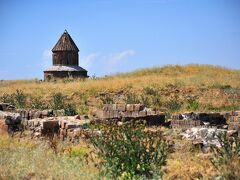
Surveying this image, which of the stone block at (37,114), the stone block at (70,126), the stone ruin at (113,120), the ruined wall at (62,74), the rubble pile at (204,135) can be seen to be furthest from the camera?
the ruined wall at (62,74)

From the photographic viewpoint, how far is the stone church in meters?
44.4

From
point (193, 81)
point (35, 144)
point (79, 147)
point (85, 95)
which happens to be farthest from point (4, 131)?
point (193, 81)

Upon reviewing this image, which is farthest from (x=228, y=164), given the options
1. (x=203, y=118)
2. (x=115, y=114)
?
(x=203, y=118)

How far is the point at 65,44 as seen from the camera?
45.5 meters

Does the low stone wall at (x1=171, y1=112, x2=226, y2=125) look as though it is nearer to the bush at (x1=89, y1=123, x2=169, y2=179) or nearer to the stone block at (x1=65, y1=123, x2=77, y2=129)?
the stone block at (x1=65, y1=123, x2=77, y2=129)

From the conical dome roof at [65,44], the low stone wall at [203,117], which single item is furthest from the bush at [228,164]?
the conical dome roof at [65,44]

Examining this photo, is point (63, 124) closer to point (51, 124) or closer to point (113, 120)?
point (51, 124)

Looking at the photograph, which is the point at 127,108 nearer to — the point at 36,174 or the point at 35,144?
the point at 35,144

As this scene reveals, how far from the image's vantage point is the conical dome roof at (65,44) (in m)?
45.1

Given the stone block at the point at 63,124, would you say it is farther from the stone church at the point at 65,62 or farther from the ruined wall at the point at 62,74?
the stone church at the point at 65,62

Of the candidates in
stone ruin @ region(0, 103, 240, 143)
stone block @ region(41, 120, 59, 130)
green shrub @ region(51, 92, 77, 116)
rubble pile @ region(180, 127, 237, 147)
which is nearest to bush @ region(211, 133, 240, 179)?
rubble pile @ region(180, 127, 237, 147)

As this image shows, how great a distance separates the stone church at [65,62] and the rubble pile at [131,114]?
2890cm

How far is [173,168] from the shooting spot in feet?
27.5

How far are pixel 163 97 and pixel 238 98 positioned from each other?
4.65m
